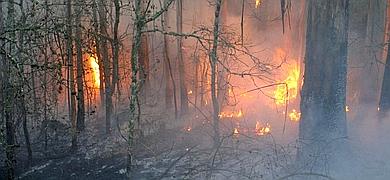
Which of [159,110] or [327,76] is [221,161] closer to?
[327,76]

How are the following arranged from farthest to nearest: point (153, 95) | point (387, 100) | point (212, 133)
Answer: point (153, 95) → point (212, 133) → point (387, 100)

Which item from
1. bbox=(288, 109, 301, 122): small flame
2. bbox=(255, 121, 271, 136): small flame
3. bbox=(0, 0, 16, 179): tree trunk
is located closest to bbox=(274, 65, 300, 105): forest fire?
bbox=(288, 109, 301, 122): small flame

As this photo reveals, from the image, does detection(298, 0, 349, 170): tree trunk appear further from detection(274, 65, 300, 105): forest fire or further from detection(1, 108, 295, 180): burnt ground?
detection(274, 65, 300, 105): forest fire

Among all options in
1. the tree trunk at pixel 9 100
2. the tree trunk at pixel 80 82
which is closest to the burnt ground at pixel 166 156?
the tree trunk at pixel 80 82

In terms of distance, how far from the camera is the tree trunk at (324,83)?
395 inches

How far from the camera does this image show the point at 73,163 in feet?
46.8

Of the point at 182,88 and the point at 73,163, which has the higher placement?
the point at 182,88

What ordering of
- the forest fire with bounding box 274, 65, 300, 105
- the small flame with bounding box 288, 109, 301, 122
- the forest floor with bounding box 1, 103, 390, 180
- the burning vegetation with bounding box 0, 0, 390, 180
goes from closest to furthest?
the burning vegetation with bounding box 0, 0, 390, 180
the forest floor with bounding box 1, 103, 390, 180
the small flame with bounding box 288, 109, 301, 122
the forest fire with bounding box 274, 65, 300, 105

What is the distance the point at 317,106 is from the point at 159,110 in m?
10.5

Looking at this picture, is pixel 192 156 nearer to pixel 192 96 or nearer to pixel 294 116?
pixel 294 116

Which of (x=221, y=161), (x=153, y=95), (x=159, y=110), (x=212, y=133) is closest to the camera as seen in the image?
(x=221, y=161)

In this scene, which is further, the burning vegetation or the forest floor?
the forest floor

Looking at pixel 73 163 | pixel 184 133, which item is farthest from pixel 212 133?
pixel 73 163

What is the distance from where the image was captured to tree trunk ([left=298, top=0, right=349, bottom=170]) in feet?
32.9
